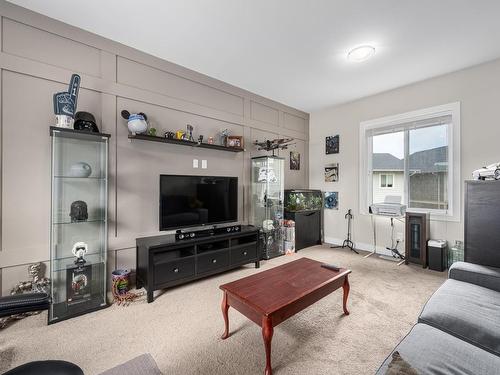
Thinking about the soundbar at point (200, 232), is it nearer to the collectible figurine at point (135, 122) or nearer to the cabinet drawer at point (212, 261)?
the cabinet drawer at point (212, 261)

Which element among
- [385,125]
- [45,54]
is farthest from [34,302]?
[385,125]

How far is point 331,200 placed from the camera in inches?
191

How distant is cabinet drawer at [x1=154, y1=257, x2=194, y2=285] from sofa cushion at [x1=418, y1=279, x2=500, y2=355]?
221 cm

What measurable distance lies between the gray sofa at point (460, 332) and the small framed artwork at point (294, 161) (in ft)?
11.0

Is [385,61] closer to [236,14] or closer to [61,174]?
[236,14]

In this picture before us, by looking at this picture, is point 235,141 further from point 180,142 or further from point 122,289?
point 122,289

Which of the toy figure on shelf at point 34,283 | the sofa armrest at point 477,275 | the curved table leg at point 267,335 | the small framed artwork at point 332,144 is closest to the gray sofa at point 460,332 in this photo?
the sofa armrest at point 477,275

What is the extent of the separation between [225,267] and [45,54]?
3.04 meters

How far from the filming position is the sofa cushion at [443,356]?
1.01 m

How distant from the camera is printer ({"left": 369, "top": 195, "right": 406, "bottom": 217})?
3662mm

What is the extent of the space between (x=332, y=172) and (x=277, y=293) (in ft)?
11.8

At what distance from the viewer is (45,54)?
230 centimetres

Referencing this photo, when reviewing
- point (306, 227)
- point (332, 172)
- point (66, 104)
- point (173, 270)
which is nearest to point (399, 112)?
point (332, 172)

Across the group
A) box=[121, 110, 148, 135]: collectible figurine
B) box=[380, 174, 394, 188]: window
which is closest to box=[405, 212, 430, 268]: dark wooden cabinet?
box=[380, 174, 394, 188]: window
